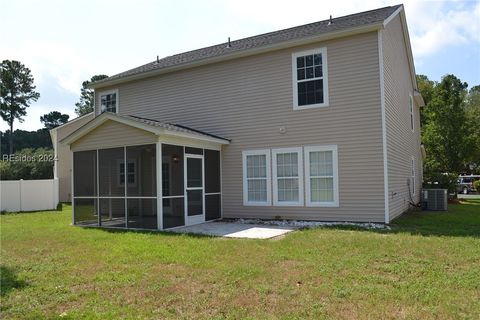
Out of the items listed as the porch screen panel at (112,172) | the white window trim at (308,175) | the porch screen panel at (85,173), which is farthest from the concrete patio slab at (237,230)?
the porch screen panel at (85,173)

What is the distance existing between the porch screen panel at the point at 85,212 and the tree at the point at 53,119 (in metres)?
57.5

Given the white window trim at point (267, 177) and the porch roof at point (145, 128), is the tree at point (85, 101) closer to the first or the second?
the porch roof at point (145, 128)

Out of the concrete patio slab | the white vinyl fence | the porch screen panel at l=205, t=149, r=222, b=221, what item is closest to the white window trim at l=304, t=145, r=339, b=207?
the concrete patio slab

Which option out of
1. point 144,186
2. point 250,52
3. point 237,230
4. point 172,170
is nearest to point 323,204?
point 237,230

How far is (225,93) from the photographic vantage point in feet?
43.4

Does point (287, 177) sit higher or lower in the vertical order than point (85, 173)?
lower

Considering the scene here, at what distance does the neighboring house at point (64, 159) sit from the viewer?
24.4 meters

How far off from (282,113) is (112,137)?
17.4ft

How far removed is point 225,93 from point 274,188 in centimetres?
373

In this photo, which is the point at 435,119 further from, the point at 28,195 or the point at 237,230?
the point at 28,195

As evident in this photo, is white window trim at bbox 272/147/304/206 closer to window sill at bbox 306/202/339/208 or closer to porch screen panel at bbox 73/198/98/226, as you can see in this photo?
window sill at bbox 306/202/339/208

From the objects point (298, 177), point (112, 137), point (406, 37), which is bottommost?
point (298, 177)

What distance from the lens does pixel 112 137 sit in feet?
38.1

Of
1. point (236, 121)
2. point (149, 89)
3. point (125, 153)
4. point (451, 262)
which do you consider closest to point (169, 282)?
point (451, 262)
